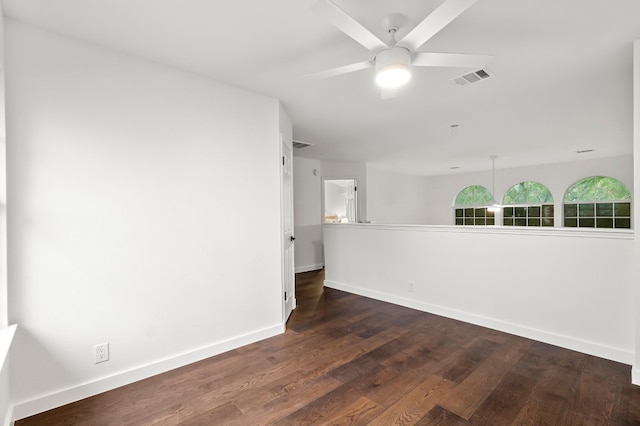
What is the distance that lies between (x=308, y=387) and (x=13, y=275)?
6.60ft

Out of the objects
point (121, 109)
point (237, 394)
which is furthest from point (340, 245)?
point (121, 109)

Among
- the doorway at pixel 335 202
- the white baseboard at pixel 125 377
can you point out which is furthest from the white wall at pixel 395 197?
the white baseboard at pixel 125 377

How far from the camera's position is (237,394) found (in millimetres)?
2125

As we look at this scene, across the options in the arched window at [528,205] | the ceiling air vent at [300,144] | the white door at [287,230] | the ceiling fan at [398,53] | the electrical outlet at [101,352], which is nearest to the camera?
the ceiling fan at [398,53]

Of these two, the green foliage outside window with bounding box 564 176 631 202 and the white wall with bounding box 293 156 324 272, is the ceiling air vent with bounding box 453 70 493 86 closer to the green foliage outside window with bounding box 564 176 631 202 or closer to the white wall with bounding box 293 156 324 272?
the white wall with bounding box 293 156 324 272

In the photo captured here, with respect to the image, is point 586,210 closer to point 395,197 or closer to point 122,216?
point 395,197

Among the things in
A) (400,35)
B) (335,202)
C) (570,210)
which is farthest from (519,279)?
(335,202)

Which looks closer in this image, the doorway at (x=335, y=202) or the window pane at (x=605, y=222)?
the window pane at (x=605, y=222)

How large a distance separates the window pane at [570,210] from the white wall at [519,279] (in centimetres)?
532

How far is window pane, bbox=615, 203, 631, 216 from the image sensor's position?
643cm

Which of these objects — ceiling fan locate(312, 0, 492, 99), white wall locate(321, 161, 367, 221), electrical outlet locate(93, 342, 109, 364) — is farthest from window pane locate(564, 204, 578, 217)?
electrical outlet locate(93, 342, 109, 364)

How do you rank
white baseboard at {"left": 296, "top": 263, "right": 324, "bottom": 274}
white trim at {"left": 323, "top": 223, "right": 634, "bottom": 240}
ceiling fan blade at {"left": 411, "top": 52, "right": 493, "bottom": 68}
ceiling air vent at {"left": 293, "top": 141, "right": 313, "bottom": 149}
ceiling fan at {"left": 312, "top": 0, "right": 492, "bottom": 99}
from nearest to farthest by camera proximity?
ceiling fan at {"left": 312, "top": 0, "right": 492, "bottom": 99} < ceiling fan blade at {"left": 411, "top": 52, "right": 493, "bottom": 68} < white trim at {"left": 323, "top": 223, "right": 634, "bottom": 240} < ceiling air vent at {"left": 293, "top": 141, "right": 313, "bottom": 149} < white baseboard at {"left": 296, "top": 263, "right": 324, "bottom": 274}

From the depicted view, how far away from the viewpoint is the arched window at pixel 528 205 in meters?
7.37

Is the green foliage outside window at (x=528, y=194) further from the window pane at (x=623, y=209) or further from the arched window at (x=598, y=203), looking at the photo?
the window pane at (x=623, y=209)
